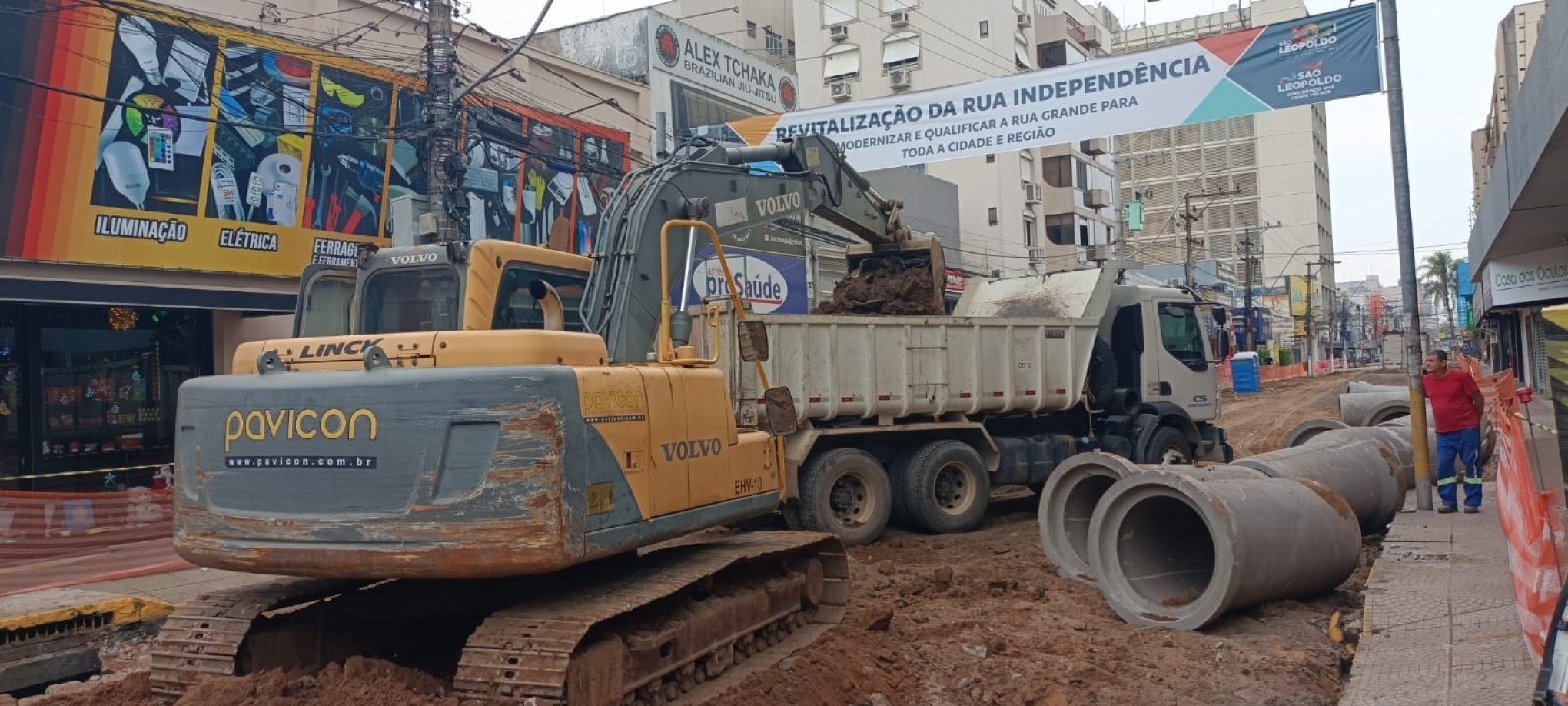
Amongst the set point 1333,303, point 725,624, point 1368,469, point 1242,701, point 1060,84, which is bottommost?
point 1242,701

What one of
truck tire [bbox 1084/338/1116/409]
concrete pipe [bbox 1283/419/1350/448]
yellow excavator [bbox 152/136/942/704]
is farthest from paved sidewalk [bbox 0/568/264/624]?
concrete pipe [bbox 1283/419/1350/448]

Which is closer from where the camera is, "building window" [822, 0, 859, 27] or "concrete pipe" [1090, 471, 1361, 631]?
"concrete pipe" [1090, 471, 1361, 631]

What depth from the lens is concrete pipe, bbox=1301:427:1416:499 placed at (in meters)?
11.2

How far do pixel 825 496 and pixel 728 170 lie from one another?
3.25 m

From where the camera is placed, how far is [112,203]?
13805 millimetres

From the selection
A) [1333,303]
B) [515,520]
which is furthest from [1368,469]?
[1333,303]

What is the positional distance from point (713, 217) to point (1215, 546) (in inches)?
171

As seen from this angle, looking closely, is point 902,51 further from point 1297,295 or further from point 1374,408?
point 1297,295

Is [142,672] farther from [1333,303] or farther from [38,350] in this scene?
[1333,303]

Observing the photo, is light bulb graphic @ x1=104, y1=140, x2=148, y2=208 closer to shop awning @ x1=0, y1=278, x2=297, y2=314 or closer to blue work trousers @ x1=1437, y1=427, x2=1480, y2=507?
shop awning @ x1=0, y1=278, x2=297, y2=314

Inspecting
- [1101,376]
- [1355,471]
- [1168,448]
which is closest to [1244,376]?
[1168,448]

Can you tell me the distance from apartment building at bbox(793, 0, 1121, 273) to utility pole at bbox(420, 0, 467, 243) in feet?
99.9

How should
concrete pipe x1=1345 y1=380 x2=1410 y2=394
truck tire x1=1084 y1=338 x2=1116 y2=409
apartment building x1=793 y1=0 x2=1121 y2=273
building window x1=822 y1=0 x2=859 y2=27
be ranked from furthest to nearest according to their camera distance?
1. building window x1=822 y1=0 x2=859 y2=27
2. apartment building x1=793 y1=0 x2=1121 y2=273
3. concrete pipe x1=1345 y1=380 x2=1410 y2=394
4. truck tire x1=1084 y1=338 x2=1116 y2=409

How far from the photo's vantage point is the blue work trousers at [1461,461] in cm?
1084
